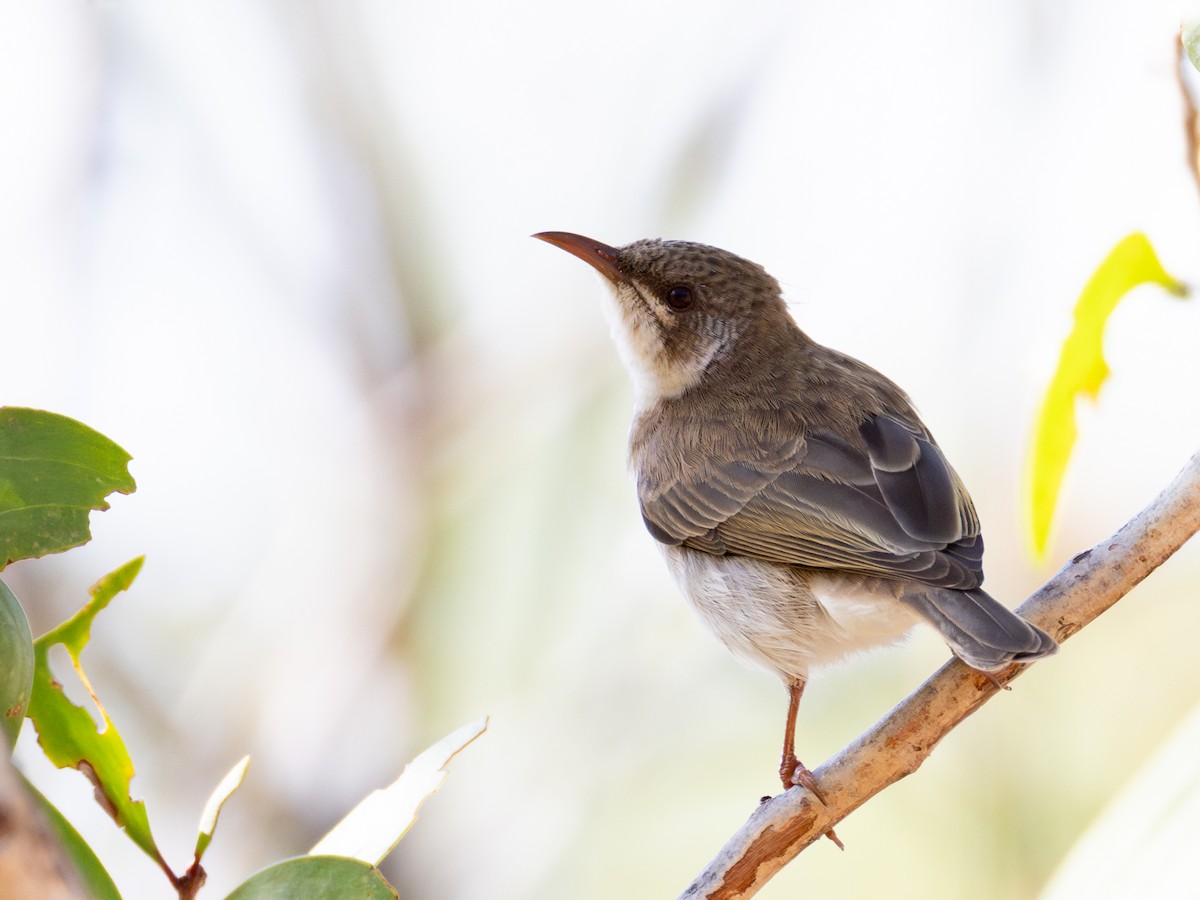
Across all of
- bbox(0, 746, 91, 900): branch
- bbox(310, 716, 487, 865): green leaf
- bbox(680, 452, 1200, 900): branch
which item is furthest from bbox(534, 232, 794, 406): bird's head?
bbox(0, 746, 91, 900): branch

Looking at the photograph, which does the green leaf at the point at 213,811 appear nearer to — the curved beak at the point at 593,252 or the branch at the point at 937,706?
the branch at the point at 937,706

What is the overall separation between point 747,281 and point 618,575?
203cm

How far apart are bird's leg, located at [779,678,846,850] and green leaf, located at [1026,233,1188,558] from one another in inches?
25.1

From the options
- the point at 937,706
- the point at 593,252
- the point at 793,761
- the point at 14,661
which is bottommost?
the point at 793,761

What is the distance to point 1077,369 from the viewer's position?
7.30ft

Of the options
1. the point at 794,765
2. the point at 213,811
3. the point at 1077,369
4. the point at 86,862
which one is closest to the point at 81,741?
the point at 213,811

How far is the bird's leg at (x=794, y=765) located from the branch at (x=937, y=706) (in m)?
0.02

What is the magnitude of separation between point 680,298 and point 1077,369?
4.89ft

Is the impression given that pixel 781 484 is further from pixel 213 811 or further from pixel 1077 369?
pixel 213 811

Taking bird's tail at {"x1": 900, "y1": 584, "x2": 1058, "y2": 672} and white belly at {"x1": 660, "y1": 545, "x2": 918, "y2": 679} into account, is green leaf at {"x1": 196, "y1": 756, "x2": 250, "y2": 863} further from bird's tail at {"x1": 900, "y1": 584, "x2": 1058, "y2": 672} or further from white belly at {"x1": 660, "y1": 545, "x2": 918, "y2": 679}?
white belly at {"x1": 660, "y1": 545, "x2": 918, "y2": 679}

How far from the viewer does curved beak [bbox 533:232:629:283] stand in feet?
11.5

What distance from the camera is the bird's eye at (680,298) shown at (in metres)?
3.52

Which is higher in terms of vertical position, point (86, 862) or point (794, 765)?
point (86, 862)

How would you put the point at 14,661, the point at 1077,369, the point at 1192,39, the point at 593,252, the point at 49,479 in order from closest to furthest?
the point at 14,661 → the point at 49,479 → the point at 1192,39 → the point at 1077,369 → the point at 593,252
